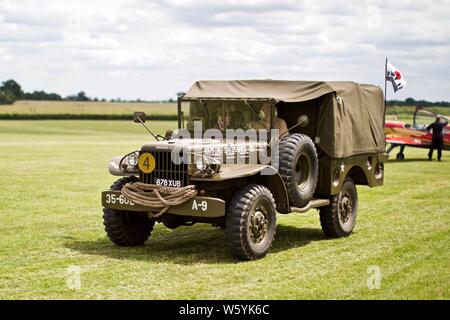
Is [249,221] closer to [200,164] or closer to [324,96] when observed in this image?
[200,164]

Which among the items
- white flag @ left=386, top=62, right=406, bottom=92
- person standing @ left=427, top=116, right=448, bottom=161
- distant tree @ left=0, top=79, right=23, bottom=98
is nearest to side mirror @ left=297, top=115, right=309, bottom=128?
white flag @ left=386, top=62, right=406, bottom=92

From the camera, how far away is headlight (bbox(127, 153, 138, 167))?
10703 millimetres

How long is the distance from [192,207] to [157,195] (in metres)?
0.51

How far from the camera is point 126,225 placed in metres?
10.9

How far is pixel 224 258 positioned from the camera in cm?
1025

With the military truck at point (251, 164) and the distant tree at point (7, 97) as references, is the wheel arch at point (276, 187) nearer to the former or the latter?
the military truck at point (251, 164)

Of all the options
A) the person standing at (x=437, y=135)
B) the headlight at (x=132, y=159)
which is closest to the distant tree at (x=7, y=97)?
the person standing at (x=437, y=135)

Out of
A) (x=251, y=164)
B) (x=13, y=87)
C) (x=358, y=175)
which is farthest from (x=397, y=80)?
(x=13, y=87)

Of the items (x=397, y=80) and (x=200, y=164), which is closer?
(x=200, y=164)

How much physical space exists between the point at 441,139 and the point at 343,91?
20.9 meters

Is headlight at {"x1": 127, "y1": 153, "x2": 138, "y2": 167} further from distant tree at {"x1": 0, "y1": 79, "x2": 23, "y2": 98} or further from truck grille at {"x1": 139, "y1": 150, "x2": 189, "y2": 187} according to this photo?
distant tree at {"x1": 0, "y1": 79, "x2": 23, "y2": 98}

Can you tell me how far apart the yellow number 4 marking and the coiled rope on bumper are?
0.20m

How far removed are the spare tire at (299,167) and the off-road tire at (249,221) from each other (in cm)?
49

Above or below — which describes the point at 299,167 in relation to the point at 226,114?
below
